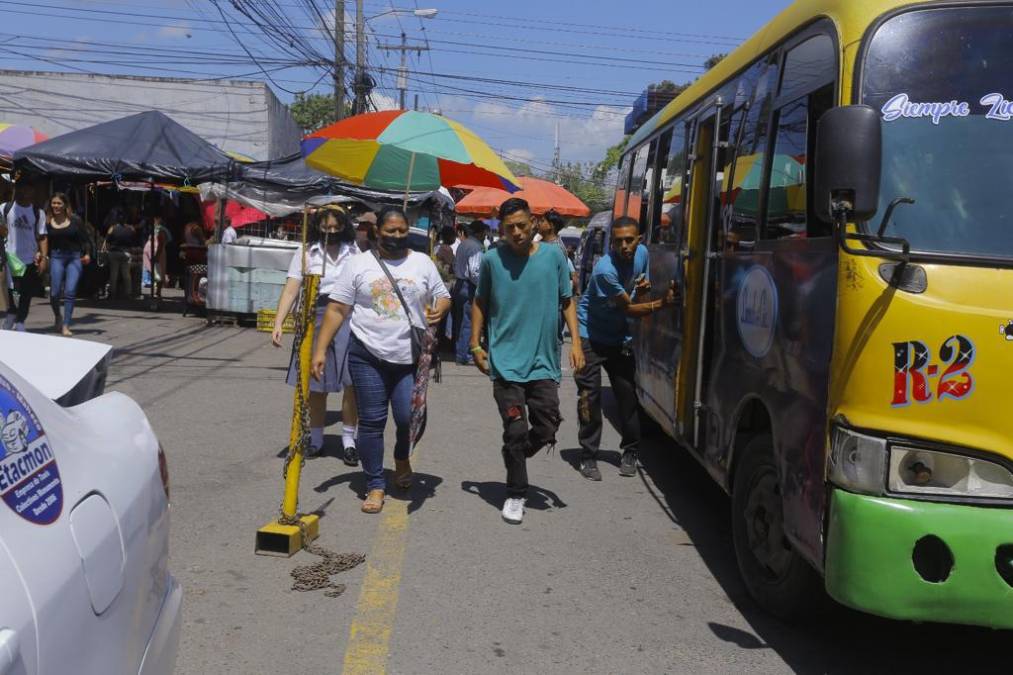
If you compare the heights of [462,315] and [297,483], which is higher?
[462,315]

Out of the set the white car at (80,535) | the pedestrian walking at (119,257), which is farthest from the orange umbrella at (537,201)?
the white car at (80,535)

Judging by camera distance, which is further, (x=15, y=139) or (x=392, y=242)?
(x=15, y=139)

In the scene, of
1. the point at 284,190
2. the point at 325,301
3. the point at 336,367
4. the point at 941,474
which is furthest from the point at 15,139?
the point at 941,474

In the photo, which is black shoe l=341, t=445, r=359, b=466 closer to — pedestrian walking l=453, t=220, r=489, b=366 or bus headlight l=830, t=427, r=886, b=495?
bus headlight l=830, t=427, r=886, b=495

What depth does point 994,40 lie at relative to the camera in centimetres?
370

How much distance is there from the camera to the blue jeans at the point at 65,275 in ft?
41.0

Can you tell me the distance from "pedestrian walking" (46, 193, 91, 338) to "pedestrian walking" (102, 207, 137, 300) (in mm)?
6317

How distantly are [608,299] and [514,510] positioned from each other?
177cm

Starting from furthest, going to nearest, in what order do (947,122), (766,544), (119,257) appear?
(119,257) → (766,544) → (947,122)

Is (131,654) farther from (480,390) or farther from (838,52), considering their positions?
(480,390)

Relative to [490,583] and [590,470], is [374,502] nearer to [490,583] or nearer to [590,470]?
[490,583]

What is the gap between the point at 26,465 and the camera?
1.93m

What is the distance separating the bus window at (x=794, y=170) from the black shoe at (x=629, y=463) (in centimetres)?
301

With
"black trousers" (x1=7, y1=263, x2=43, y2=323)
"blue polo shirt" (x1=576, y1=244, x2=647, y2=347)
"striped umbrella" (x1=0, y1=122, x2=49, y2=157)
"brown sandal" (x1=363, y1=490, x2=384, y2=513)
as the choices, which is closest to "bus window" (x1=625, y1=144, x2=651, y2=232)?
"blue polo shirt" (x1=576, y1=244, x2=647, y2=347)
